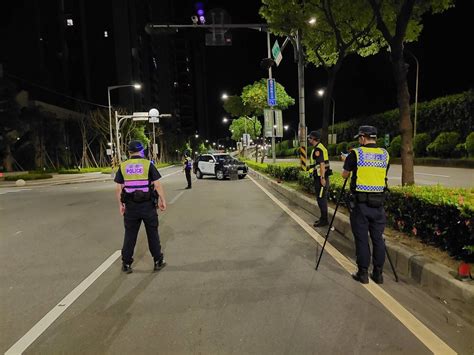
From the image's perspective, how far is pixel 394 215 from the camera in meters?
5.90

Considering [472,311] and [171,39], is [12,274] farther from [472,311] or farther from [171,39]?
[171,39]

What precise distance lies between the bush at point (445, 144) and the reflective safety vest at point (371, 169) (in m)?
25.4

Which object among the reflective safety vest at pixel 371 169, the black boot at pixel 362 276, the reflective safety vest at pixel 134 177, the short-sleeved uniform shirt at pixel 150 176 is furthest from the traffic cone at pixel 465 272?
the reflective safety vest at pixel 134 177

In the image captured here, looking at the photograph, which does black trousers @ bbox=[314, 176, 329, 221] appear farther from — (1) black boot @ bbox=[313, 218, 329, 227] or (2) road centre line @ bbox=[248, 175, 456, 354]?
(2) road centre line @ bbox=[248, 175, 456, 354]

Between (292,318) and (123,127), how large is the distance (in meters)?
50.6

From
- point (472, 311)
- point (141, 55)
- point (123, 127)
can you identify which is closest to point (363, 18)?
point (472, 311)

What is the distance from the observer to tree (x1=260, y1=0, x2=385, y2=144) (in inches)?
416

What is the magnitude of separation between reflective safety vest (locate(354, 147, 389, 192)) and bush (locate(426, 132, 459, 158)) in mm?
25356

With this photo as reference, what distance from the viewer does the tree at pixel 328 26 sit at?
10.6 metres

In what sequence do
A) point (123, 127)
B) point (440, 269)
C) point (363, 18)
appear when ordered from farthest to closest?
1. point (123, 127)
2. point (363, 18)
3. point (440, 269)

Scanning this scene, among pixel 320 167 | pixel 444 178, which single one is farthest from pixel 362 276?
pixel 444 178

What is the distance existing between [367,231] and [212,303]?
81.1 inches

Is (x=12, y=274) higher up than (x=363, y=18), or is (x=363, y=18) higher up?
(x=363, y=18)

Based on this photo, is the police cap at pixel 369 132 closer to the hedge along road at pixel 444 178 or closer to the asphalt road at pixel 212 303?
the asphalt road at pixel 212 303
